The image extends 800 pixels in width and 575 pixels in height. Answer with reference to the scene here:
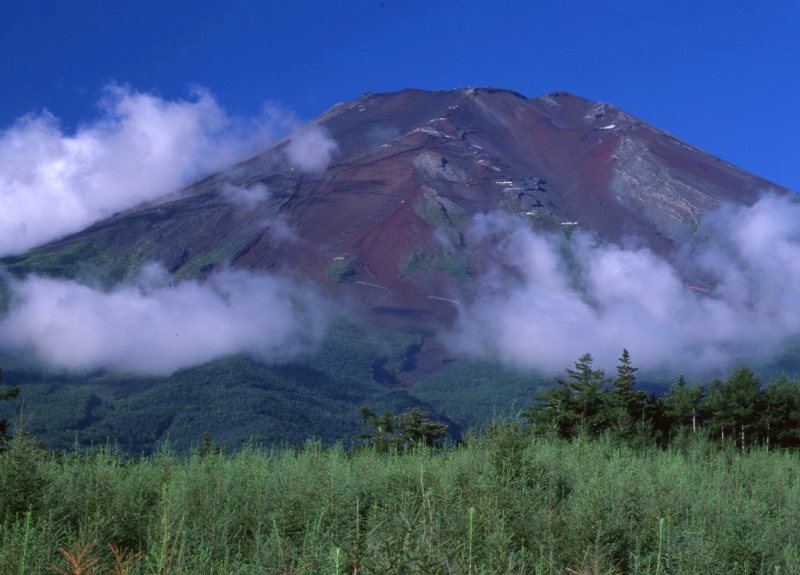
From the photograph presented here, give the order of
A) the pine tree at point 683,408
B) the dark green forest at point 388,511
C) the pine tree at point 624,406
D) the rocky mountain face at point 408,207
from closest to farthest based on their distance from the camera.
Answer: the dark green forest at point 388,511 < the pine tree at point 624,406 < the pine tree at point 683,408 < the rocky mountain face at point 408,207

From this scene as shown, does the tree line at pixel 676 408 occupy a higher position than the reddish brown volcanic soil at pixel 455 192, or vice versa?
the reddish brown volcanic soil at pixel 455 192

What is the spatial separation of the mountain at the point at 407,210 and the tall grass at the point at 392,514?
4697 inches

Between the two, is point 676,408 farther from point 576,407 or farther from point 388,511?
point 388,511

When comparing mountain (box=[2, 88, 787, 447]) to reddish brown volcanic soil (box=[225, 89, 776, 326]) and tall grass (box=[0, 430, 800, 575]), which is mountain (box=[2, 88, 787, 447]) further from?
tall grass (box=[0, 430, 800, 575])

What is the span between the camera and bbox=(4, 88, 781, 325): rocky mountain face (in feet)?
493

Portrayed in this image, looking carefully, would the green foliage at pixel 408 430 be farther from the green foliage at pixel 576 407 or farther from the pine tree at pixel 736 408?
the pine tree at pixel 736 408

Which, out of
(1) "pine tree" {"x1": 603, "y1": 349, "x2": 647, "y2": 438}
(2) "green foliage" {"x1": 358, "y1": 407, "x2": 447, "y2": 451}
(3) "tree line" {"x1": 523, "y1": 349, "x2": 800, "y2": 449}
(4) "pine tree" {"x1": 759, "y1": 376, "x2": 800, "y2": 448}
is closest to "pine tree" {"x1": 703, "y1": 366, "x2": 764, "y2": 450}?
(3) "tree line" {"x1": 523, "y1": 349, "x2": 800, "y2": 449}

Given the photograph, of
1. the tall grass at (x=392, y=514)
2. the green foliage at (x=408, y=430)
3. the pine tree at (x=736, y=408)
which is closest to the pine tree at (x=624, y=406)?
the pine tree at (x=736, y=408)

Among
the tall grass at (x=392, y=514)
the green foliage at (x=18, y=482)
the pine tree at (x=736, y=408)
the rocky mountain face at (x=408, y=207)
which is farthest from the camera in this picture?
the rocky mountain face at (x=408, y=207)

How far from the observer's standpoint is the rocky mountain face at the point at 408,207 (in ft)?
493

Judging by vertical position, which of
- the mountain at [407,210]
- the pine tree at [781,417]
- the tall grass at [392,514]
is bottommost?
the tall grass at [392,514]

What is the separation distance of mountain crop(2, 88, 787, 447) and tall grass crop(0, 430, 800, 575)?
119 meters

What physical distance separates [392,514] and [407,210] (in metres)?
152

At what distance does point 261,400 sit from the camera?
113438mm
